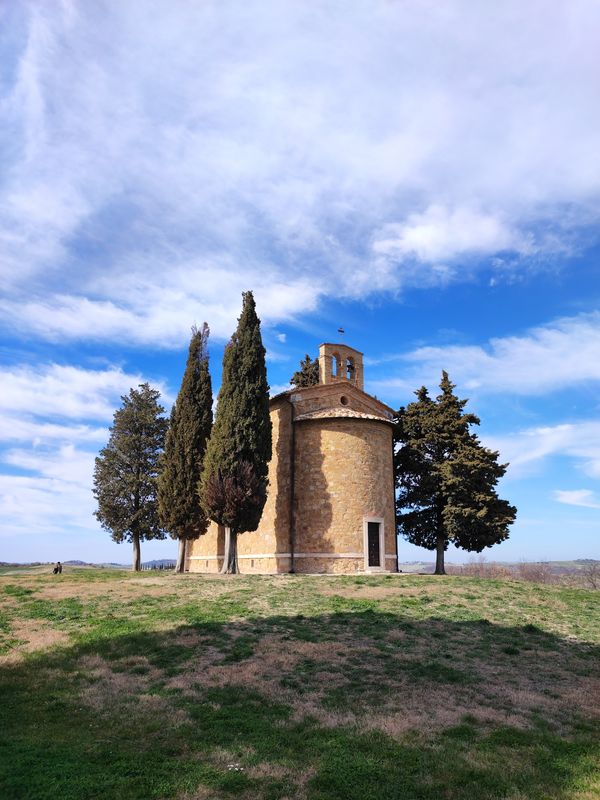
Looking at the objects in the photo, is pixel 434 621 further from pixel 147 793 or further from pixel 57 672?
pixel 147 793

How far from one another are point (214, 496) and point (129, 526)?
46.5 feet

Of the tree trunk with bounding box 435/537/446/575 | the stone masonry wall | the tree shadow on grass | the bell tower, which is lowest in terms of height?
the tree shadow on grass

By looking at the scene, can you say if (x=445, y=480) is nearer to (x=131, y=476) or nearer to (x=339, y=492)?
(x=339, y=492)

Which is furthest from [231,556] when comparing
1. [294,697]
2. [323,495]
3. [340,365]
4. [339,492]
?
[294,697]

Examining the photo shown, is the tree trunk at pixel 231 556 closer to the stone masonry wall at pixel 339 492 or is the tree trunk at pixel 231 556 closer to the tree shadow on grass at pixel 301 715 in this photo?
the stone masonry wall at pixel 339 492

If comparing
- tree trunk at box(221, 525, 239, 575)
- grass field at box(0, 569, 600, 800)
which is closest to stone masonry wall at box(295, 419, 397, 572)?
tree trunk at box(221, 525, 239, 575)

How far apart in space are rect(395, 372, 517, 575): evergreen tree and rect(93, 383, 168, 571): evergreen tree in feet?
55.1

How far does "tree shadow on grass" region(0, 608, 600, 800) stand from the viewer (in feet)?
23.9

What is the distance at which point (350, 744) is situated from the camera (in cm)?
855

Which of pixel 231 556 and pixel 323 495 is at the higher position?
pixel 323 495

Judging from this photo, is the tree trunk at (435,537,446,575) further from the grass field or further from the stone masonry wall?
the grass field

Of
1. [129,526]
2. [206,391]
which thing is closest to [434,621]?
[206,391]

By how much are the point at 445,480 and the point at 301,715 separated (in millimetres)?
23868

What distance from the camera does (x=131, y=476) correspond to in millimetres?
38438
